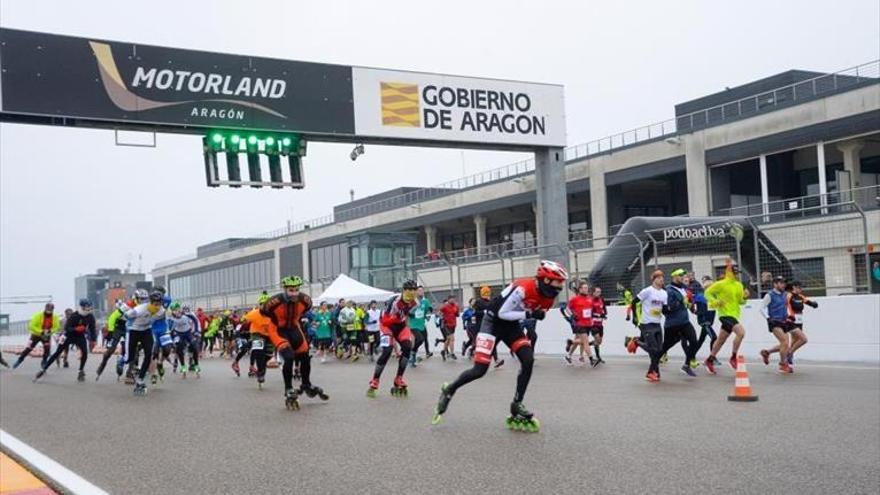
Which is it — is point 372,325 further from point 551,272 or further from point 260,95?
point 551,272

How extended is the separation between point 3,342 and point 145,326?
150ft

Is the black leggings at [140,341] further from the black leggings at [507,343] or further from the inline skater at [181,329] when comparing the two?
the black leggings at [507,343]

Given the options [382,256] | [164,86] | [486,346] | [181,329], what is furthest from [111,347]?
[382,256]

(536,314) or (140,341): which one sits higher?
(536,314)

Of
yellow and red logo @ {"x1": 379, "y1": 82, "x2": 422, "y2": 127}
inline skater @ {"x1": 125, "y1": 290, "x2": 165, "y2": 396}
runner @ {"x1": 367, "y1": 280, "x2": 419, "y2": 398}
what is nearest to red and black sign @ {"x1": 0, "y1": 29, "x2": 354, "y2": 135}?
yellow and red logo @ {"x1": 379, "y1": 82, "x2": 422, "y2": 127}

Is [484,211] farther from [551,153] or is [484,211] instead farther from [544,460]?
[544,460]

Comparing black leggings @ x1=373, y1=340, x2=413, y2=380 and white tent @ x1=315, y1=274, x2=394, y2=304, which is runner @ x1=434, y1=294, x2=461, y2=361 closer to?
white tent @ x1=315, y1=274, x2=394, y2=304

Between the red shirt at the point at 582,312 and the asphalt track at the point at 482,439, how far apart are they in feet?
14.6

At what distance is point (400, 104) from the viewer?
86.4 feet

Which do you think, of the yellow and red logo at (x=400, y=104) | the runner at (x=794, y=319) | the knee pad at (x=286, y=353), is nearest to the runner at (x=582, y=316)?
the runner at (x=794, y=319)

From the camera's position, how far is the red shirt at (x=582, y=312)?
60.7ft

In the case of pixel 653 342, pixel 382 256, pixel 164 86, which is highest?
pixel 164 86

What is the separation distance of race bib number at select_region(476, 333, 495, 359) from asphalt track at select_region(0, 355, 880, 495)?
73 centimetres

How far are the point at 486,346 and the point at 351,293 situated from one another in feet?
72.9
